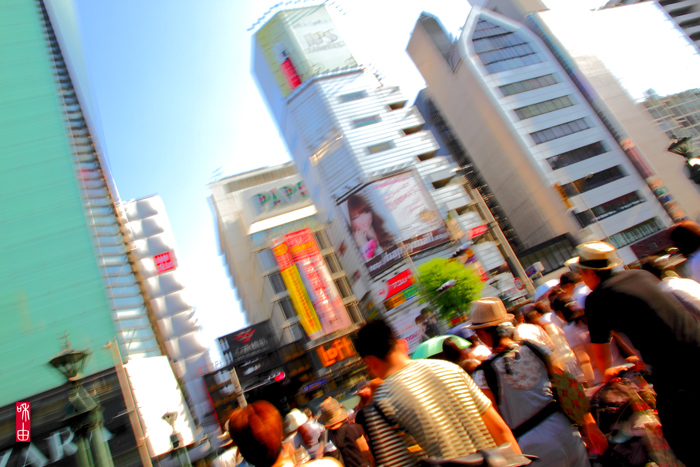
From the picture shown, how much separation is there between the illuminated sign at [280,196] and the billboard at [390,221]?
50.4ft

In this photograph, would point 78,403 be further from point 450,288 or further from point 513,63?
point 513,63

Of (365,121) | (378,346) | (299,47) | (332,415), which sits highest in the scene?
(299,47)

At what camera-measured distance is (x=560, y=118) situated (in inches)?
1929

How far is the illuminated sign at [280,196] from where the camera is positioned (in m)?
54.1

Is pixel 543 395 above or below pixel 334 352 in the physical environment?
below

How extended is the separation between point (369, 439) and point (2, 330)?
89.5ft

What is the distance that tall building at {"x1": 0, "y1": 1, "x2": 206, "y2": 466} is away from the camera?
63.3 feet

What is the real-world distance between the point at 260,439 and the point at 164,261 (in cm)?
4348

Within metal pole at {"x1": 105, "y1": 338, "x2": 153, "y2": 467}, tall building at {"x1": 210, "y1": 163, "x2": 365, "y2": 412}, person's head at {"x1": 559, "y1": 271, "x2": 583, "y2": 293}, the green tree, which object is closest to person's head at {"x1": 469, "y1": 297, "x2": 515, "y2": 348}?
person's head at {"x1": 559, "y1": 271, "x2": 583, "y2": 293}

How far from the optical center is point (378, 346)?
2416 millimetres

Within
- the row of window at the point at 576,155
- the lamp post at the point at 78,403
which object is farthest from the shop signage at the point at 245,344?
the row of window at the point at 576,155

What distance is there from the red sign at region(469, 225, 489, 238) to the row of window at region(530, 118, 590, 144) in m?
12.4

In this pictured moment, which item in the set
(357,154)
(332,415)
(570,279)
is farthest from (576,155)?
(332,415)

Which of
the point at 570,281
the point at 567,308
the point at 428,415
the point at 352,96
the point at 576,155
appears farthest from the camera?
the point at 352,96
